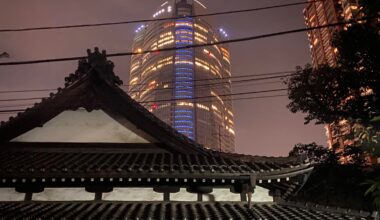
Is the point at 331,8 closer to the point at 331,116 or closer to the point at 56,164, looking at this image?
the point at 331,116

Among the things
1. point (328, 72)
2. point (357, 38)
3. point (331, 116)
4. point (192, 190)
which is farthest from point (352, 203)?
point (192, 190)

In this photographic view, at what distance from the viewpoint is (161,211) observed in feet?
24.1

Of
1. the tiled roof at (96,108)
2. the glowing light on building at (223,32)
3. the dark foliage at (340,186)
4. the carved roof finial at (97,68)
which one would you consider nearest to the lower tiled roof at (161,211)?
the tiled roof at (96,108)

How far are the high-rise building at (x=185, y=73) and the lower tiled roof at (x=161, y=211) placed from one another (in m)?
112

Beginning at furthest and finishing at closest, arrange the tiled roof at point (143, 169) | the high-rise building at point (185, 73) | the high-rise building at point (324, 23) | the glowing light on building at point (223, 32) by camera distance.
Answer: the glowing light on building at point (223, 32) < the high-rise building at point (185, 73) < the high-rise building at point (324, 23) < the tiled roof at point (143, 169)

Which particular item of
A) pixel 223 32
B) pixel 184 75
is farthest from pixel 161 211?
pixel 223 32

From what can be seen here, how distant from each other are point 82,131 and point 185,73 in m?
128

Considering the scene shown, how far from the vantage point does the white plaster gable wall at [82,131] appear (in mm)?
9453

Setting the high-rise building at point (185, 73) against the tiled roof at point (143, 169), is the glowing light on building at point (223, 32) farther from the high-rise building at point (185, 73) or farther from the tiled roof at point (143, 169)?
the tiled roof at point (143, 169)

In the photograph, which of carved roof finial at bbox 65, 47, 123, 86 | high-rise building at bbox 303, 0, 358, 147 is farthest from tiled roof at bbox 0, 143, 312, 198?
high-rise building at bbox 303, 0, 358, 147

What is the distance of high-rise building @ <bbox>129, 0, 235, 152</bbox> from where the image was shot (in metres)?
128

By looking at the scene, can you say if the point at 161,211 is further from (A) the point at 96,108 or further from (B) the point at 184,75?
(B) the point at 184,75

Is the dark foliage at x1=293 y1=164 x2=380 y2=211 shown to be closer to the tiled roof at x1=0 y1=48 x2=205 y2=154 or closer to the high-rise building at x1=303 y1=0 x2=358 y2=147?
the tiled roof at x1=0 y1=48 x2=205 y2=154

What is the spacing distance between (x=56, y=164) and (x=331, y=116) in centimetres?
1726
